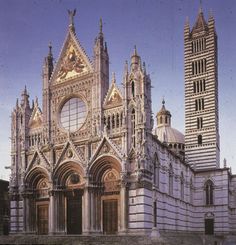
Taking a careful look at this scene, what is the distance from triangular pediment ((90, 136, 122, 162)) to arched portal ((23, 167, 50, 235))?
5827 mm

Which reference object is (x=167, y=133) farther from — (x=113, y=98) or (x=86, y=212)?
(x=86, y=212)

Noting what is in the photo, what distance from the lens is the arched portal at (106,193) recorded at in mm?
29781

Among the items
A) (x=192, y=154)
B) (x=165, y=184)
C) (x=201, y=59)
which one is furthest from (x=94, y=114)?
(x=201, y=59)

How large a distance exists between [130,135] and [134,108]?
2.11 metres

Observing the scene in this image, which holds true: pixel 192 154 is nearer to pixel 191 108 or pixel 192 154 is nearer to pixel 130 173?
pixel 191 108

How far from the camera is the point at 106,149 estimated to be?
30.3 meters

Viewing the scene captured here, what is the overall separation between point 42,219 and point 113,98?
12.3m

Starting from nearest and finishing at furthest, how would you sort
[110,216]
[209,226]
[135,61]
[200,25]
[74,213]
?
[110,216]
[135,61]
[74,213]
[209,226]
[200,25]

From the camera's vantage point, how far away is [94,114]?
3192 cm

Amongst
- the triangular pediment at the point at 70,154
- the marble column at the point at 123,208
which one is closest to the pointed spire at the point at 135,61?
the triangular pediment at the point at 70,154

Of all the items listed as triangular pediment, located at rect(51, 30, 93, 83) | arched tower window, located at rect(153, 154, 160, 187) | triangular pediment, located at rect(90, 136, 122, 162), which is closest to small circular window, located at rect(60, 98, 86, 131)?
triangular pediment, located at rect(51, 30, 93, 83)

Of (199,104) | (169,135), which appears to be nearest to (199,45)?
(199,104)

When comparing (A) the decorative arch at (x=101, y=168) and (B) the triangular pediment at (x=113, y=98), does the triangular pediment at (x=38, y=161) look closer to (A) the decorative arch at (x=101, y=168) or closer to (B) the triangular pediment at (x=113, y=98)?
(A) the decorative arch at (x=101, y=168)

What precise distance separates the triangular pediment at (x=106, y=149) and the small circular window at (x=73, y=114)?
377cm
